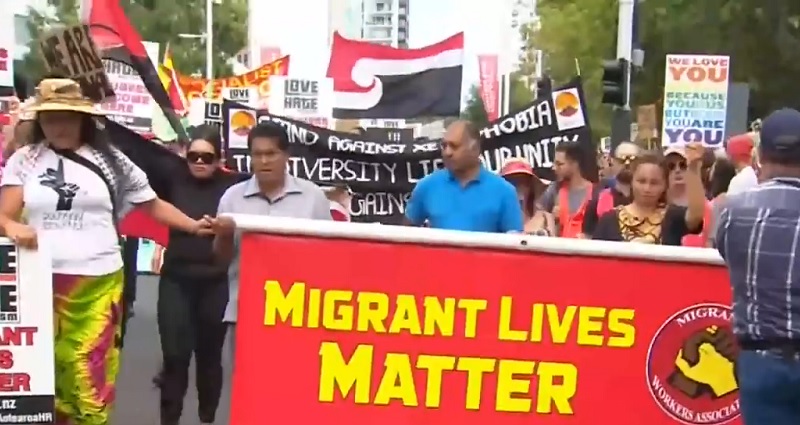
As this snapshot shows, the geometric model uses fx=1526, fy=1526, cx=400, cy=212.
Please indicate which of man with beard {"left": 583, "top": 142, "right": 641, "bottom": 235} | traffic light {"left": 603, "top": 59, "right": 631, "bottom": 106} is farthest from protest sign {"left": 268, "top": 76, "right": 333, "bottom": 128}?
man with beard {"left": 583, "top": 142, "right": 641, "bottom": 235}

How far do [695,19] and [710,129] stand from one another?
49.4ft

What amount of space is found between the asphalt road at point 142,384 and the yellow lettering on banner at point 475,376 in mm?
2654

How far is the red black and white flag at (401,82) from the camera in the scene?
1166cm

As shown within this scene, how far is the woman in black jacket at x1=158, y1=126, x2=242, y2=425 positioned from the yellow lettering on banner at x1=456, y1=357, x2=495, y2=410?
232cm

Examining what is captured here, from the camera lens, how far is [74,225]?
20.7 ft

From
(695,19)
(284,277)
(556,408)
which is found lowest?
→ (556,408)

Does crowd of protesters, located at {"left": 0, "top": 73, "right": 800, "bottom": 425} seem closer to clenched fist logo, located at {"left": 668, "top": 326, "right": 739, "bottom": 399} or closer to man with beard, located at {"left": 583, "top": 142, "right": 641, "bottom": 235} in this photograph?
man with beard, located at {"left": 583, "top": 142, "right": 641, "bottom": 235}

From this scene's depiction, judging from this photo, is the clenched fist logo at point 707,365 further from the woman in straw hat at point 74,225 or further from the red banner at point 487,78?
the red banner at point 487,78

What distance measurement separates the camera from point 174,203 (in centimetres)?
797

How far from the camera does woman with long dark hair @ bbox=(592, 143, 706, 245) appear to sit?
7273 millimetres

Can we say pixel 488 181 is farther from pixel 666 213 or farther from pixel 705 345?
pixel 705 345

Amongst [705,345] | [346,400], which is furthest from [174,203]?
[705,345]

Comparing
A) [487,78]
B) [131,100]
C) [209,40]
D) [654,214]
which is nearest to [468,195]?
[654,214]

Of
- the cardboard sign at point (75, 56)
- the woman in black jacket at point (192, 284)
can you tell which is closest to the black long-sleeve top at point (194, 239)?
the woman in black jacket at point (192, 284)
